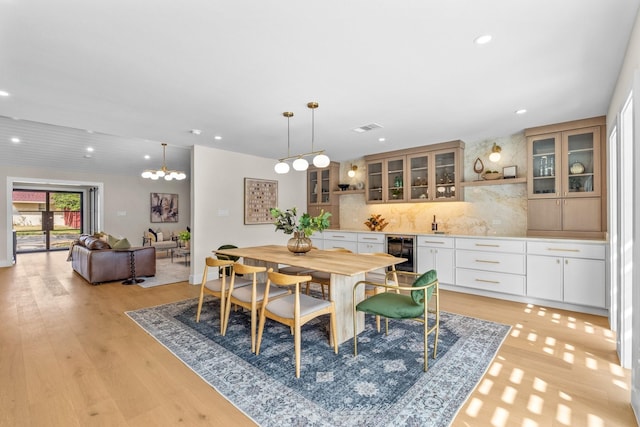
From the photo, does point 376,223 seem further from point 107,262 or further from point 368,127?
point 107,262

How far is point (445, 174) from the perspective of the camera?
16.8 feet

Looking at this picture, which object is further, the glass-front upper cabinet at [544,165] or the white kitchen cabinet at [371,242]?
the white kitchen cabinet at [371,242]

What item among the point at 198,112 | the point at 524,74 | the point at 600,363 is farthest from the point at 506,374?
the point at 198,112

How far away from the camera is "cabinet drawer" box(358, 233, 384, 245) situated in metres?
5.43

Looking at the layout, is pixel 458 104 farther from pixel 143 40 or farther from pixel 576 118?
pixel 143 40

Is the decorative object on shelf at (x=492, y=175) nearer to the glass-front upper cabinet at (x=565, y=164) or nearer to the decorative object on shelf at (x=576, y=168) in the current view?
the glass-front upper cabinet at (x=565, y=164)

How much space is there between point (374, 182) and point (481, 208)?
198 cm

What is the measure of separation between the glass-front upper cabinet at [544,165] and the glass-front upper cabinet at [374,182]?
2.45 metres

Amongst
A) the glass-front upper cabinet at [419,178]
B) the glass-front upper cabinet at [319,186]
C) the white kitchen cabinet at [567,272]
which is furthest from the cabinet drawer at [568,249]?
the glass-front upper cabinet at [319,186]

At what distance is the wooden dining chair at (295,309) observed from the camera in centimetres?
239

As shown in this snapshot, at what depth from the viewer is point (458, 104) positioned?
3.31 m

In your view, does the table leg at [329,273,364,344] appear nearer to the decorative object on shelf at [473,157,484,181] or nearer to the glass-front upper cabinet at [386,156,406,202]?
the glass-front upper cabinet at [386,156,406,202]

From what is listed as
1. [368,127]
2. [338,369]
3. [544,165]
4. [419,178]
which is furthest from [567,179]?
[338,369]

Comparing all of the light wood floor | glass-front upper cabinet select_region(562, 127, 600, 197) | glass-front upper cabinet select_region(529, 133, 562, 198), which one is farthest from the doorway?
glass-front upper cabinet select_region(562, 127, 600, 197)
